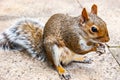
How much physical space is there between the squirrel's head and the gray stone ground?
0.38 m

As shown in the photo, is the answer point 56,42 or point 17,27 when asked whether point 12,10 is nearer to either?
point 17,27

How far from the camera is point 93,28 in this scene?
2613 millimetres

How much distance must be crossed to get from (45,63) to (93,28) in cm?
57

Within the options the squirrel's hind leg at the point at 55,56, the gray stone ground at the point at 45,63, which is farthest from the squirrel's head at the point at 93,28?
the gray stone ground at the point at 45,63

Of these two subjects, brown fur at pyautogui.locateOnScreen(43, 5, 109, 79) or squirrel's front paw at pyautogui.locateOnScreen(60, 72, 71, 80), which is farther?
squirrel's front paw at pyautogui.locateOnScreen(60, 72, 71, 80)

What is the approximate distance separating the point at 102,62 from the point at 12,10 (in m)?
1.41

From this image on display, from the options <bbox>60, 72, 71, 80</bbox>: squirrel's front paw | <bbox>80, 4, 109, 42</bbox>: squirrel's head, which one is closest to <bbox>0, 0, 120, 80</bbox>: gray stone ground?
<bbox>60, 72, 71, 80</bbox>: squirrel's front paw

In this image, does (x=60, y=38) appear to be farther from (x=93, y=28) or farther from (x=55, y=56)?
(x=93, y=28)

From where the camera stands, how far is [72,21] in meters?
2.79

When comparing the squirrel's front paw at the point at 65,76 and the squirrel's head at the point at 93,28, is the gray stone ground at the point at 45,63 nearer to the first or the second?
the squirrel's front paw at the point at 65,76

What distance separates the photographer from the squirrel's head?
261 centimetres

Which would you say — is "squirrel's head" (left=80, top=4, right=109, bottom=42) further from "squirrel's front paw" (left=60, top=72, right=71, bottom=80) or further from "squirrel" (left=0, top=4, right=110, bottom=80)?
"squirrel's front paw" (left=60, top=72, right=71, bottom=80)

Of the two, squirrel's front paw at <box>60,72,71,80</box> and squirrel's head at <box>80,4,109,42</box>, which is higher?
squirrel's head at <box>80,4,109,42</box>

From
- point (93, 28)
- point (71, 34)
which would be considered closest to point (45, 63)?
point (71, 34)
